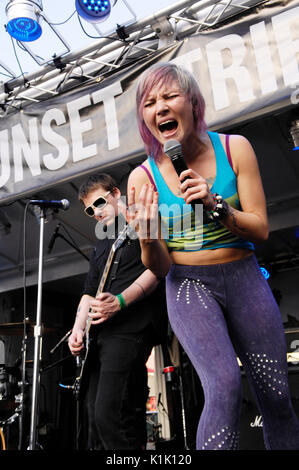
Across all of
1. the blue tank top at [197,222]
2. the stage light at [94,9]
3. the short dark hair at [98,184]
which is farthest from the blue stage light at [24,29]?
the blue tank top at [197,222]

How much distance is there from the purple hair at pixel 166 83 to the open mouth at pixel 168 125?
139 mm

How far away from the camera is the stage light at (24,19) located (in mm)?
3830

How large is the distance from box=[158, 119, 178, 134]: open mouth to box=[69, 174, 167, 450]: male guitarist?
2.82ft

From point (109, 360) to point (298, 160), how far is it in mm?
4241

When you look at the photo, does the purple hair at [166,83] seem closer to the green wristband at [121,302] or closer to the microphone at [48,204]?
the green wristband at [121,302]

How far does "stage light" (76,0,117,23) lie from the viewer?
3.87 metres

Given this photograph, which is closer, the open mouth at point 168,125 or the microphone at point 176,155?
the microphone at point 176,155

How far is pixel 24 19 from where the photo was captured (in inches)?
152

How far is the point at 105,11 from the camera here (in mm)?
3908

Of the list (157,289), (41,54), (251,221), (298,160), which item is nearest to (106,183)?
(157,289)

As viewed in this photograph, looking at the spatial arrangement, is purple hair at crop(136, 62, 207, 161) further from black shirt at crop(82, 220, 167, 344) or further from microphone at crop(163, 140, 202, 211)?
black shirt at crop(82, 220, 167, 344)

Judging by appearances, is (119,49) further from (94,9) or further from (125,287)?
(125,287)

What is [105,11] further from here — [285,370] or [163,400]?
[163,400]

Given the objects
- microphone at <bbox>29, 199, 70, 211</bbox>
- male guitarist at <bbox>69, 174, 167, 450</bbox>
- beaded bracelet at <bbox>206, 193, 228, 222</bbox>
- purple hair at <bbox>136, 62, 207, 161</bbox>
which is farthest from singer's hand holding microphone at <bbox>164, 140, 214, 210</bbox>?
microphone at <bbox>29, 199, 70, 211</bbox>
